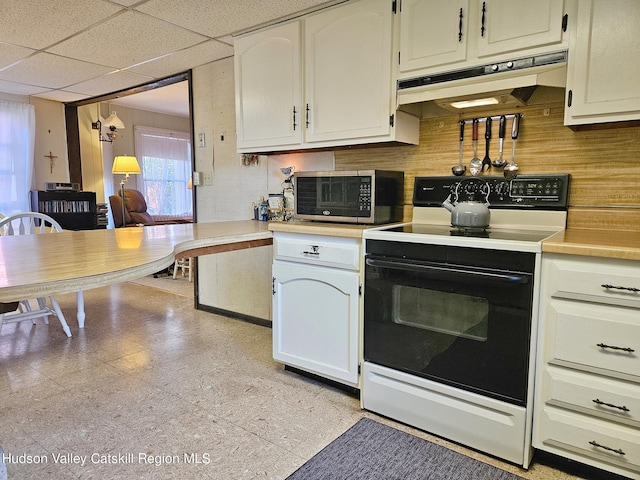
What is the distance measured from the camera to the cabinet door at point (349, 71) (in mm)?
2047

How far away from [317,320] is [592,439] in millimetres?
1222

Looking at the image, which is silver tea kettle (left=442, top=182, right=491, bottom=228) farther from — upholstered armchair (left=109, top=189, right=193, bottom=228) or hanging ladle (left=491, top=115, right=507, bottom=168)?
upholstered armchair (left=109, top=189, right=193, bottom=228)

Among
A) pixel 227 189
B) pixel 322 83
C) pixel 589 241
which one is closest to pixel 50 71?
pixel 227 189

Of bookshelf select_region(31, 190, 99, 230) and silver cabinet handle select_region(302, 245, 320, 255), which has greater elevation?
bookshelf select_region(31, 190, 99, 230)

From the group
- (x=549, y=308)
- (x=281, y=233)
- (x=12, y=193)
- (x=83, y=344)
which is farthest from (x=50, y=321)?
(x=549, y=308)

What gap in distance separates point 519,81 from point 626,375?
3.85 ft

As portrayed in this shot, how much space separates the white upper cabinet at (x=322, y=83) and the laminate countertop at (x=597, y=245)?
0.94 meters

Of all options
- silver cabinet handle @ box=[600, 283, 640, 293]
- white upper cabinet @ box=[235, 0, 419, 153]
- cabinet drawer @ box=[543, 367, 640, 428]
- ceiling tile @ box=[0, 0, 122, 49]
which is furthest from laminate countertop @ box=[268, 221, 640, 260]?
ceiling tile @ box=[0, 0, 122, 49]

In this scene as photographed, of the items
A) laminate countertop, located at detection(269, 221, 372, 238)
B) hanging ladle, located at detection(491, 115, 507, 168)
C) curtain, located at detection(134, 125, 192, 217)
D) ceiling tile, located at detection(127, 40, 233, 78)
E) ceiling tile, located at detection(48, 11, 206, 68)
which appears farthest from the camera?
curtain, located at detection(134, 125, 192, 217)

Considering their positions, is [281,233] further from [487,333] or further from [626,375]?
[626,375]

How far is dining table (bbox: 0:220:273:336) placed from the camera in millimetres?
1003

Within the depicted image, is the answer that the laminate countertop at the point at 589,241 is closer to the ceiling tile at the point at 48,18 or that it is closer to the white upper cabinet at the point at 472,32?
the white upper cabinet at the point at 472,32

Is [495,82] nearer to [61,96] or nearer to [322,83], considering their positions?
[322,83]

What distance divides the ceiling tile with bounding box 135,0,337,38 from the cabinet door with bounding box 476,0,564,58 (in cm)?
86
